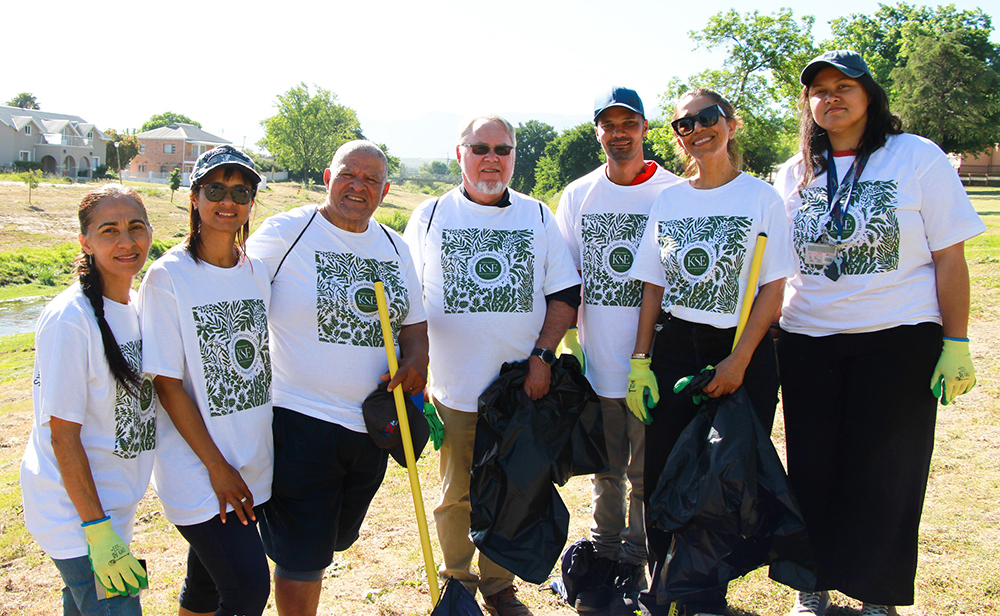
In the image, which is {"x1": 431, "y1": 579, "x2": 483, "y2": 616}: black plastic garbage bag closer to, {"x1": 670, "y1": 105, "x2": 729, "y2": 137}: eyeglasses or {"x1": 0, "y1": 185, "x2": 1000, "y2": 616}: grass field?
{"x1": 0, "y1": 185, "x2": 1000, "y2": 616}: grass field

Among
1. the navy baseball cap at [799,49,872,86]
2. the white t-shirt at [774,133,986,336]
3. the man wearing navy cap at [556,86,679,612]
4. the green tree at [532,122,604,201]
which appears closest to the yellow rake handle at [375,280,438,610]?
the man wearing navy cap at [556,86,679,612]

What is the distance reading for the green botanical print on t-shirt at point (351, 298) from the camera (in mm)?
Result: 2723

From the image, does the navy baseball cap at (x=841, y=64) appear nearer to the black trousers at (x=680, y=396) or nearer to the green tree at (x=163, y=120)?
the black trousers at (x=680, y=396)

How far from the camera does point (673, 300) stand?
2.93 meters

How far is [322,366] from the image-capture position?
272 cm

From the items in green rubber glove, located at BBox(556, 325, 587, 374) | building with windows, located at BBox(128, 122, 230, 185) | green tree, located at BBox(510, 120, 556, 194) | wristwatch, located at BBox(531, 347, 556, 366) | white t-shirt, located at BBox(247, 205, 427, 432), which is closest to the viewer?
white t-shirt, located at BBox(247, 205, 427, 432)

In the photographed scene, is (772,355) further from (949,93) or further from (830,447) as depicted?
(949,93)

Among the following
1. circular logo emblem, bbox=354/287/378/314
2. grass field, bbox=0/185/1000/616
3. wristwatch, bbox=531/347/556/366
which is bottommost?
grass field, bbox=0/185/1000/616

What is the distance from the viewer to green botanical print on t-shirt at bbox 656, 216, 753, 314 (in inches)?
110

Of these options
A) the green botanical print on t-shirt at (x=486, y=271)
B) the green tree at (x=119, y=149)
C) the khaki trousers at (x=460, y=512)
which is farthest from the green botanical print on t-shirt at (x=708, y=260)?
the green tree at (x=119, y=149)

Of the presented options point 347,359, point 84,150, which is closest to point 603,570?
point 347,359

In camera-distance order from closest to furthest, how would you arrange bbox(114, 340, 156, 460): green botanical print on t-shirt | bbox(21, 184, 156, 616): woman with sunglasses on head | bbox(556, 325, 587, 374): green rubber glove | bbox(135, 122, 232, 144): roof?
bbox(21, 184, 156, 616): woman with sunglasses on head, bbox(114, 340, 156, 460): green botanical print on t-shirt, bbox(556, 325, 587, 374): green rubber glove, bbox(135, 122, 232, 144): roof

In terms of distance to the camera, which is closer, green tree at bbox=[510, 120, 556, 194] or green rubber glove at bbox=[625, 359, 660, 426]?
green rubber glove at bbox=[625, 359, 660, 426]

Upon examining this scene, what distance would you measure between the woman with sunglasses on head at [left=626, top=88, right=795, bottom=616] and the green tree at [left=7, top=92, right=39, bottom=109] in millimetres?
101837
